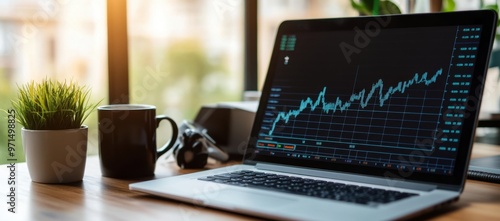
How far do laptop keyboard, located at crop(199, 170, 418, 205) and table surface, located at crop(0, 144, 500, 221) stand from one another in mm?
66

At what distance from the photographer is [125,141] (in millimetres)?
1050

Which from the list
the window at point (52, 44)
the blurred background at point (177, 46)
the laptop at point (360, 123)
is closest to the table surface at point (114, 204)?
the laptop at point (360, 123)

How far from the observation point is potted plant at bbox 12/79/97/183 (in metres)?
1.00

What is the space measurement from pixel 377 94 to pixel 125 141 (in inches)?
18.1

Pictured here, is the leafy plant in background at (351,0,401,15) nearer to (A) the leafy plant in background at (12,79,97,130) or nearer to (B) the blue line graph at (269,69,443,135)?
(B) the blue line graph at (269,69,443,135)

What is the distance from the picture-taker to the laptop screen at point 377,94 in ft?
2.84

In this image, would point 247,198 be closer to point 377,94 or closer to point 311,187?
point 311,187

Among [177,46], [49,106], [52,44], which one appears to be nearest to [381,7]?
[49,106]

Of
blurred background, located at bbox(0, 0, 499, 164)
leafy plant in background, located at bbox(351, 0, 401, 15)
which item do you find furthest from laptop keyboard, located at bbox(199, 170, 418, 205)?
blurred background, located at bbox(0, 0, 499, 164)

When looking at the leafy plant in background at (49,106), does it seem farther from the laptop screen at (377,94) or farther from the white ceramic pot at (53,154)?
the laptop screen at (377,94)

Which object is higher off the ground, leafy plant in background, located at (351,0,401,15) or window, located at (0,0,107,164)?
leafy plant in background, located at (351,0,401,15)

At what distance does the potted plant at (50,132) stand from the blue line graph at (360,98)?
36 centimetres

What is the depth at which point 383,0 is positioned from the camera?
5.23 ft

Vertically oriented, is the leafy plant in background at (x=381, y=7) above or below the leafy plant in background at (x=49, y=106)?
above
